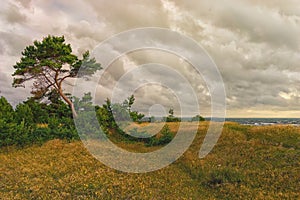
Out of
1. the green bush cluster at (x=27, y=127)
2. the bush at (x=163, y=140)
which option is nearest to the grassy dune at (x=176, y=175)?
the green bush cluster at (x=27, y=127)

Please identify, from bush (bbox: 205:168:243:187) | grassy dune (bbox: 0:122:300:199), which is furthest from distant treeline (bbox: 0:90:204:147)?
bush (bbox: 205:168:243:187)

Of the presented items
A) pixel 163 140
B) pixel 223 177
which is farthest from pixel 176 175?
pixel 163 140

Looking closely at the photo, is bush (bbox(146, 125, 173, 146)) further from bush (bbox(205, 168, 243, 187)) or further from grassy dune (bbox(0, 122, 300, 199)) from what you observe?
bush (bbox(205, 168, 243, 187))

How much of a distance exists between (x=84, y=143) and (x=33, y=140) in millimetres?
4453

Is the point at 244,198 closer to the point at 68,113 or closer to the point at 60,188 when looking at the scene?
the point at 60,188

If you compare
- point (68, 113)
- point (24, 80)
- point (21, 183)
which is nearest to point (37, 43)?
point (24, 80)

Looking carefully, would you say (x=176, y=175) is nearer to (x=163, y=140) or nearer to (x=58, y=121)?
(x=163, y=140)

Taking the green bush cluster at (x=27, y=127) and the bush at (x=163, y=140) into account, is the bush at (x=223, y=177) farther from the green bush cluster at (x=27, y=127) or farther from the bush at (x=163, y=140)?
the green bush cluster at (x=27, y=127)

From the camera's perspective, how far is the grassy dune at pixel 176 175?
438 inches

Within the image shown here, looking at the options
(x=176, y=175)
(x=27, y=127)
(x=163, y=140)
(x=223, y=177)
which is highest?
(x=27, y=127)

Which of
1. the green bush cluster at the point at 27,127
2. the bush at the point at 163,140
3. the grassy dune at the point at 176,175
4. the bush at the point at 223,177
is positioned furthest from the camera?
the bush at the point at 163,140

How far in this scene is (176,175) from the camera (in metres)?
13.9

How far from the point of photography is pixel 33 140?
70.4 feet

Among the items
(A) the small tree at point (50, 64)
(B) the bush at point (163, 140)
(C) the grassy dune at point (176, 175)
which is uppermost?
(A) the small tree at point (50, 64)
